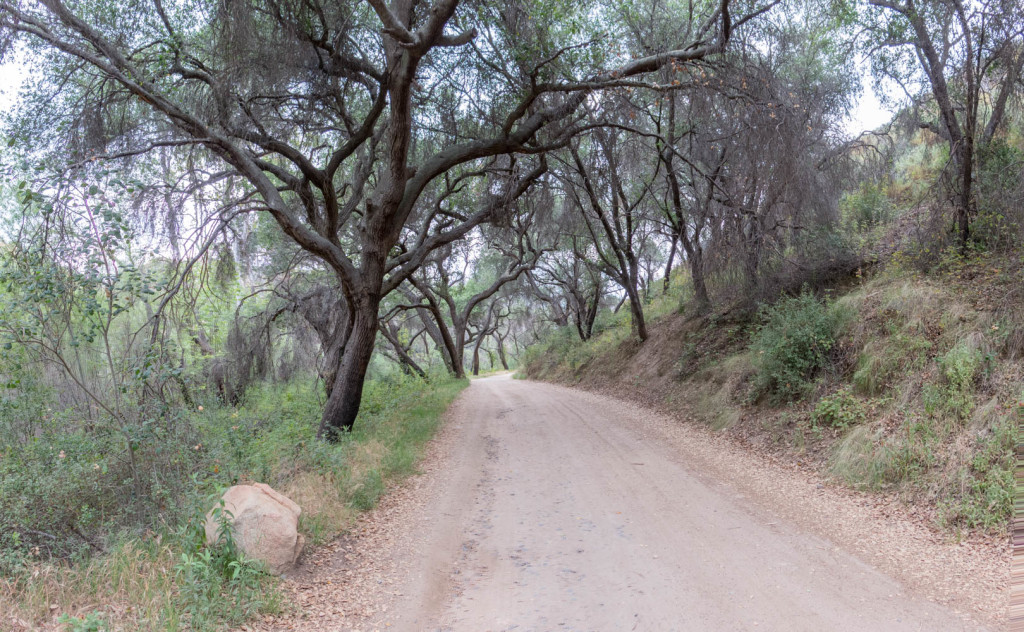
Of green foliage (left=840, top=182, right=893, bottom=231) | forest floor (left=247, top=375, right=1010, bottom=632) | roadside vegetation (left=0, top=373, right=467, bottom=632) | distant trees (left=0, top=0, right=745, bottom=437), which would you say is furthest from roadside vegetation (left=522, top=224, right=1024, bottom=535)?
roadside vegetation (left=0, top=373, right=467, bottom=632)

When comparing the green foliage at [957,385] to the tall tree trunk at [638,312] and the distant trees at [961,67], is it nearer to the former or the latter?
the distant trees at [961,67]

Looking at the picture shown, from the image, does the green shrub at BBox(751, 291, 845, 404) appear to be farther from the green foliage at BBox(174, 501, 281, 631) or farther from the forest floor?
the green foliage at BBox(174, 501, 281, 631)

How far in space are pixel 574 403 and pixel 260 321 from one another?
8178 mm

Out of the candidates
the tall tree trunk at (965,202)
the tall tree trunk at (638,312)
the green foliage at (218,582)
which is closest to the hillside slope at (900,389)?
the tall tree trunk at (965,202)

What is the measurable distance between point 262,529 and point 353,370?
5433 millimetres

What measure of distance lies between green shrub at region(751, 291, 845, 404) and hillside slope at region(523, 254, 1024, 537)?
22mm

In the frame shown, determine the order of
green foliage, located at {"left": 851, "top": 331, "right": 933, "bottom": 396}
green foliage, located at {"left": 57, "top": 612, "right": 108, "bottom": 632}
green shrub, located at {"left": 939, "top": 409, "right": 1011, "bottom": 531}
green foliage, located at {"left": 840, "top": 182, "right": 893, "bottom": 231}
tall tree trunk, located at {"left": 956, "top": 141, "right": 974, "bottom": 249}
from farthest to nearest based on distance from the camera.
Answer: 1. green foliage, located at {"left": 840, "top": 182, "right": 893, "bottom": 231}
2. tall tree trunk, located at {"left": 956, "top": 141, "right": 974, "bottom": 249}
3. green foliage, located at {"left": 851, "top": 331, "right": 933, "bottom": 396}
4. green shrub, located at {"left": 939, "top": 409, "right": 1011, "bottom": 531}
5. green foliage, located at {"left": 57, "top": 612, "right": 108, "bottom": 632}

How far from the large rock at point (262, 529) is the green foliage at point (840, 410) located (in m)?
6.54

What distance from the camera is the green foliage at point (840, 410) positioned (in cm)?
730

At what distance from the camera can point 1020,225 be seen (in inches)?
289

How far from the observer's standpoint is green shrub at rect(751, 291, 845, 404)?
8711 mm

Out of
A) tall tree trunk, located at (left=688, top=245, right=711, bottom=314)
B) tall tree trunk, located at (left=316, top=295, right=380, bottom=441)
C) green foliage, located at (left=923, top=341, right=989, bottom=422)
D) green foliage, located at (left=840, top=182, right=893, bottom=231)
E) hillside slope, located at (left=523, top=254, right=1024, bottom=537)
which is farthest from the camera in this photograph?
tall tree trunk, located at (left=688, top=245, right=711, bottom=314)

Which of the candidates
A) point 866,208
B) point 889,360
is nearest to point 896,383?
point 889,360

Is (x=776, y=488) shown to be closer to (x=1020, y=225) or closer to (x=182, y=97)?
(x=1020, y=225)
